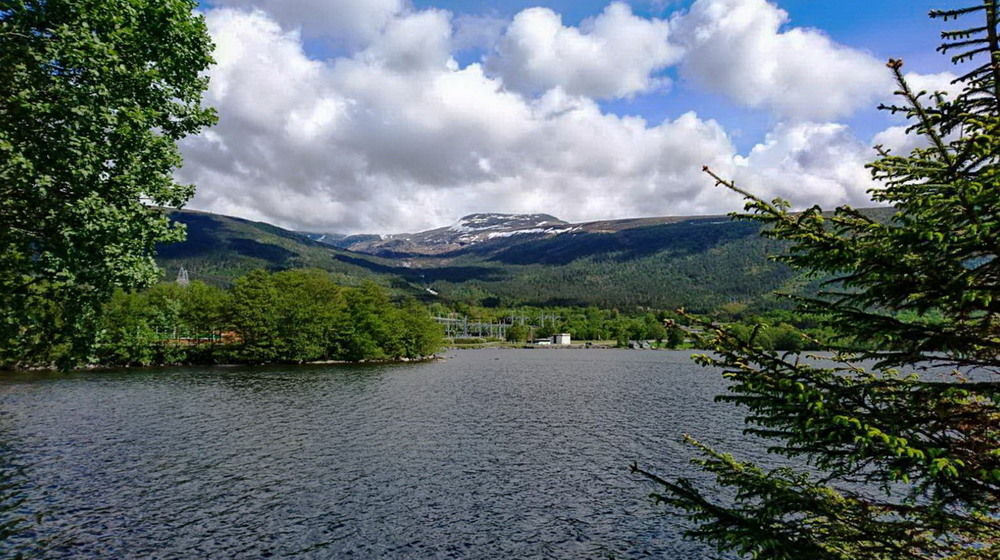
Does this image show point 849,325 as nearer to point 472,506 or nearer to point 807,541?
point 807,541

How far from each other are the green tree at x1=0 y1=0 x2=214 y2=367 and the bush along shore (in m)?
92.8

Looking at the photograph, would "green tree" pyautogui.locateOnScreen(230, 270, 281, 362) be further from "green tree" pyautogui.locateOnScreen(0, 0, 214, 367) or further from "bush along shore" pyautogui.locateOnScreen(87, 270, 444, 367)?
"green tree" pyautogui.locateOnScreen(0, 0, 214, 367)

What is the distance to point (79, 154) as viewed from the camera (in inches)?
500

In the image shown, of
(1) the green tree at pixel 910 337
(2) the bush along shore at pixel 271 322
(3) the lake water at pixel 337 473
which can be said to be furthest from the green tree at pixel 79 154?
(2) the bush along shore at pixel 271 322

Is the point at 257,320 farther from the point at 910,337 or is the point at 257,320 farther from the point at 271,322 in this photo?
the point at 910,337

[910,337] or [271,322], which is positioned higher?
[271,322]

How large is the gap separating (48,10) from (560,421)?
44.8 m

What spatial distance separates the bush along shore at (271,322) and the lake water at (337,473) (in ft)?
136

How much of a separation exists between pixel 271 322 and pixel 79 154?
9954 centimetres

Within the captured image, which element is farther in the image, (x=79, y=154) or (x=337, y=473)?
(x=337, y=473)

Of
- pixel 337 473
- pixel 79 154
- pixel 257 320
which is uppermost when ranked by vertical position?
pixel 79 154

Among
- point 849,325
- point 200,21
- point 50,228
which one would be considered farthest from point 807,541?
point 200,21

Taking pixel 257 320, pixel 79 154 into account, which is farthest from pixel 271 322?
pixel 79 154

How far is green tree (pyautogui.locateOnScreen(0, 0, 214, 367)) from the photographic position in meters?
12.7
